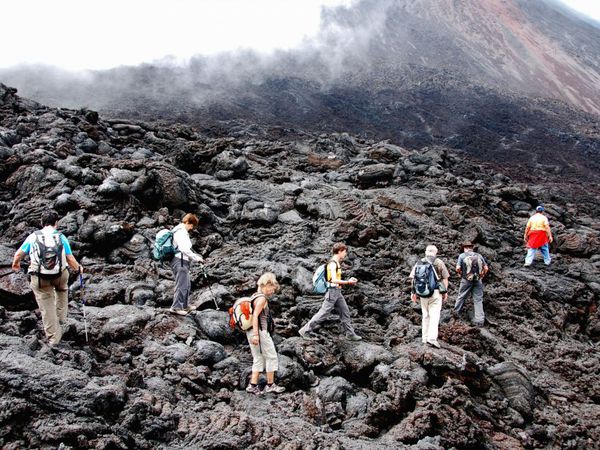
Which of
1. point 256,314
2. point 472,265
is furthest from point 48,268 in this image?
point 472,265

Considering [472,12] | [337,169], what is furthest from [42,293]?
[472,12]

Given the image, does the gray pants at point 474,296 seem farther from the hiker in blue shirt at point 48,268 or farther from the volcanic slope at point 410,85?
the volcanic slope at point 410,85

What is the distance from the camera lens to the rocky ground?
4.57 m

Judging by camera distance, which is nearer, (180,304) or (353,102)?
(180,304)

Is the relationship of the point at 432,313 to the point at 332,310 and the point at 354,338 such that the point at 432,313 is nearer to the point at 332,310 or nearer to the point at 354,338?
the point at 354,338

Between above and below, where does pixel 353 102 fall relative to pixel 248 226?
above

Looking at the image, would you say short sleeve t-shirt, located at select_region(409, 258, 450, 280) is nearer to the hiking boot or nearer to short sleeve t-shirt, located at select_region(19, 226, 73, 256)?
the hiking boot

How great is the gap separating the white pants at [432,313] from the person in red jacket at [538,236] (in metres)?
5.26

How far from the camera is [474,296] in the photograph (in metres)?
8.49

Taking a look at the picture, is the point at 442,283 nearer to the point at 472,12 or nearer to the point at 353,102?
the point at 353,102

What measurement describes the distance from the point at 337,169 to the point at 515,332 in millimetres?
10060

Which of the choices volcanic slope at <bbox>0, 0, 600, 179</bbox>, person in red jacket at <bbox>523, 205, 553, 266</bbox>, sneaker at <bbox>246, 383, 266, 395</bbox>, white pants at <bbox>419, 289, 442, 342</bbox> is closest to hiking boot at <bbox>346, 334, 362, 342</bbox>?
white pants at <bbox>419, 289, 442, 342</bbox>

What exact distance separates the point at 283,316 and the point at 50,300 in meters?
3.60

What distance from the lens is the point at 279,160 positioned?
1853 centimetres
